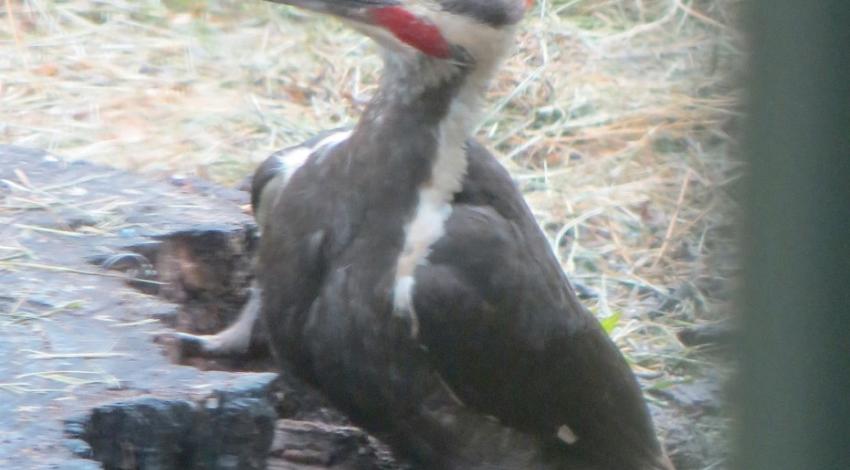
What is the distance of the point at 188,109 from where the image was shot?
5012mm

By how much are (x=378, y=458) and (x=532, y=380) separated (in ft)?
1.58

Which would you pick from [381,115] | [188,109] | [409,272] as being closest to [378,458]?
[409,272]

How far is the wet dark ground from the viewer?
2412 mm

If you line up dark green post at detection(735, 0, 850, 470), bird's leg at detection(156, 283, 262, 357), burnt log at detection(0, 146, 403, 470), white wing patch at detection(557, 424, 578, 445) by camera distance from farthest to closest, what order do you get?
bird's leg at detection(156, 283, 262, 357) < white wing patch at detection(557, 424, 578, 445) < burnt log at detection(0, 146, 403, 470) < dark green post at detection(735, 0, 850, 470)

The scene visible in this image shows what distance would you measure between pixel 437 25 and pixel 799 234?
2054 mm

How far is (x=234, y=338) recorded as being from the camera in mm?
3162

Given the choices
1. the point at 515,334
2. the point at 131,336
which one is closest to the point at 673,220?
the point at 515,334

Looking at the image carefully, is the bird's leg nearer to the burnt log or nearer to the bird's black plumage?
the burnt log

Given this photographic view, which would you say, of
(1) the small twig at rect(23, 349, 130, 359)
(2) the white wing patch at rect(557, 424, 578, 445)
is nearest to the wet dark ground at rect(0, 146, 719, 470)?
(1) the small twig at rect(23, 349, 130, 359)

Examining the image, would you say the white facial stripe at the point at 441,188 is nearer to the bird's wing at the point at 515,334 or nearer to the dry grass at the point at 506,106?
the bird's wing at the point at 515,334

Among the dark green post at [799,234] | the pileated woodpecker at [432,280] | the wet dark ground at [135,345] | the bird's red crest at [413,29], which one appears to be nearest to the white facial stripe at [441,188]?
the pileated woodpecker at [432,280]

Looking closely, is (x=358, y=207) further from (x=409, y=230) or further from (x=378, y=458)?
(x=378, y=458)

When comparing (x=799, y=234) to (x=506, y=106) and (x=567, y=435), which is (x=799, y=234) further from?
(x=506, y=106)

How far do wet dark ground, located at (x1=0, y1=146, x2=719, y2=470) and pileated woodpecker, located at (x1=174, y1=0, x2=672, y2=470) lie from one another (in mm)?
210
